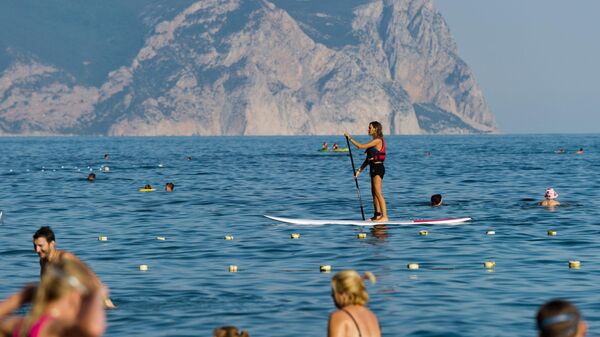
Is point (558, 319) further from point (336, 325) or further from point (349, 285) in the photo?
point (336, 325)

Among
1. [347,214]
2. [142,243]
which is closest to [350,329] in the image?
[142,243]

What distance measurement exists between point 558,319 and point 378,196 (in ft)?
76.4

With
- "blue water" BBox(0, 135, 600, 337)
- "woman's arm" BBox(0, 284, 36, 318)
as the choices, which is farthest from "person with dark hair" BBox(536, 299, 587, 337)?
"blue water" BBox(0, 135, 600, 337)

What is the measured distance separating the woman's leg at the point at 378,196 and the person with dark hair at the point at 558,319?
22440 mm

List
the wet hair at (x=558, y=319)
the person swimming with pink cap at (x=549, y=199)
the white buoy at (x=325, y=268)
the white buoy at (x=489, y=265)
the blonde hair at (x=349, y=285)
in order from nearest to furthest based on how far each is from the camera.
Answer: the wet hair at (x=558, y=319), the blonde hair at (x=349, y=285), the white buoy at (x=325, y=268), the white buoy at (x=489, y=265), the person swimming with pink cap at (x=549, y=199)

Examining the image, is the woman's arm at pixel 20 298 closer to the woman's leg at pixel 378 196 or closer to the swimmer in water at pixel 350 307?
the swimmer in water at pixel 350 307

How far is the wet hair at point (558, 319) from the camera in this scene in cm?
768

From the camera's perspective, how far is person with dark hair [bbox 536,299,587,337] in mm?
7680

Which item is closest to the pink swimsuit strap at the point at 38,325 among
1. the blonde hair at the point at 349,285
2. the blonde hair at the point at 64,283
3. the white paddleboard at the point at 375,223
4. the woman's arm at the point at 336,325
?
the blonde hair at the point at 64,283

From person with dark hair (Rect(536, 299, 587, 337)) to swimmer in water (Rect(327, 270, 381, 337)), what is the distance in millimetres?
2448

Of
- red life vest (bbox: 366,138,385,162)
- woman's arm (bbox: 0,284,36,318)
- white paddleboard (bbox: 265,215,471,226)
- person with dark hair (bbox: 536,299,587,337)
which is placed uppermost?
red life vest (bbox: 366,138,385,162)

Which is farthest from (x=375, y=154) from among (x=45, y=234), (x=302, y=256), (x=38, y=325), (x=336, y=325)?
(x=38, y=325)

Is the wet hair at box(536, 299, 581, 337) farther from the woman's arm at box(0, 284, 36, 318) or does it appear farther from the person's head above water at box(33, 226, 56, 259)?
the person's head above water at box(33, 226, 56, 259)

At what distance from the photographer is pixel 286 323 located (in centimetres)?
1694
